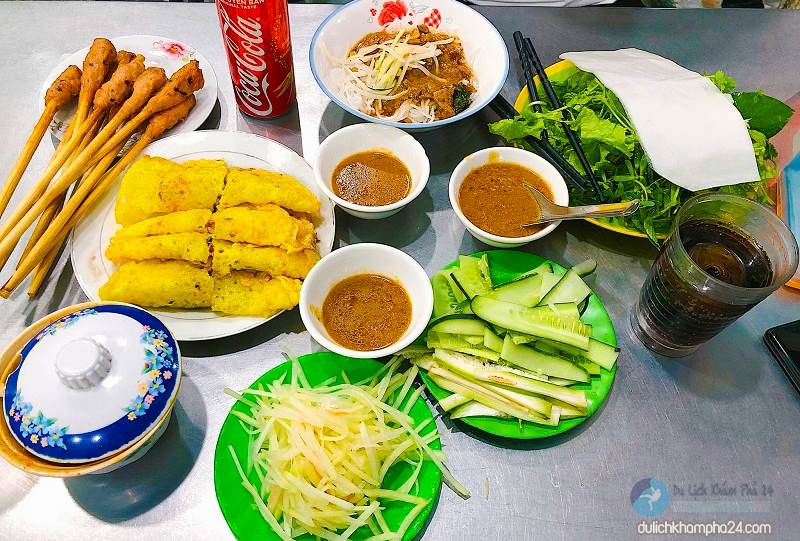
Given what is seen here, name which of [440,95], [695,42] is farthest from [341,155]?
[695,42]

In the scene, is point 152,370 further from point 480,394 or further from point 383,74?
point 383,74

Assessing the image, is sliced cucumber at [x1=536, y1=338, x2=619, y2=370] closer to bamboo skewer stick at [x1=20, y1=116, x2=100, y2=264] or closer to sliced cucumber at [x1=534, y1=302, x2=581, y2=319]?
sliced cucumber at [x1=534, y1=302, x2=581, y2=319]

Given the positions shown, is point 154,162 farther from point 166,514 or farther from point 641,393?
point 641,393

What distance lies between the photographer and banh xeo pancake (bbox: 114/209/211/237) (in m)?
1.83

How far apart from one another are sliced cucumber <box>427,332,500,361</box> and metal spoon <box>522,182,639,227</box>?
0.47m

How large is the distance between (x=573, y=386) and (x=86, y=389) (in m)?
1.30

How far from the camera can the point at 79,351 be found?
1.34 meters

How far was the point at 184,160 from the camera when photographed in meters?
2.10

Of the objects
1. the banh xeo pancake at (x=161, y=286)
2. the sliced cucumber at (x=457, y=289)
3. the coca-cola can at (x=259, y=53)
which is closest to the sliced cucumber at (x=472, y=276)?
the sliced cucumber at (x=457, y=289)

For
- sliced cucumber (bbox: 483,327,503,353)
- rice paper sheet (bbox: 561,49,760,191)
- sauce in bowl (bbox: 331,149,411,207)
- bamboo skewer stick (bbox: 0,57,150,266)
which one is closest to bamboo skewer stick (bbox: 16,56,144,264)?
bamboo skewer stick (bbox: 0,57,150,266)

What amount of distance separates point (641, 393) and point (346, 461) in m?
0.98

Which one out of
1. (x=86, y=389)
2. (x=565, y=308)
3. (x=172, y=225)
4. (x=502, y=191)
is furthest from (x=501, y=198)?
(x=86, y=389)

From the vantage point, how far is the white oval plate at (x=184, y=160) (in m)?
1.77

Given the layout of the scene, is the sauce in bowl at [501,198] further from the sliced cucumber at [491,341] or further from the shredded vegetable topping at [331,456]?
the shredded vegetable topping at [331,456]
